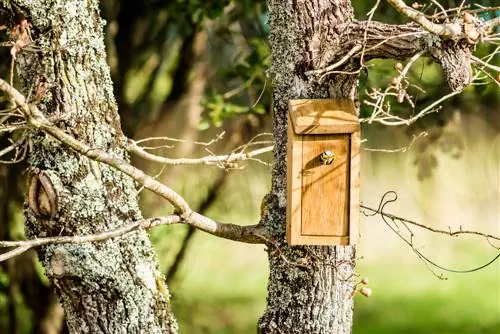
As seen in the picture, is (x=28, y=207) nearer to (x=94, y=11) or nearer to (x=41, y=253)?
(x=41, y=253)

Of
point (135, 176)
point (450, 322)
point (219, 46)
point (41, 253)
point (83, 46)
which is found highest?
point (219, 46)

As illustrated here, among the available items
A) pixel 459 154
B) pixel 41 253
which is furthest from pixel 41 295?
pixel 41 253

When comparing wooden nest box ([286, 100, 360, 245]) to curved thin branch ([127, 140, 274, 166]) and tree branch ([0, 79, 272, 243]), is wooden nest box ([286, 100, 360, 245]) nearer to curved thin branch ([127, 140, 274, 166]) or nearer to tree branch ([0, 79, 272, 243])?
tree branch ([0, 79, 272, 243])

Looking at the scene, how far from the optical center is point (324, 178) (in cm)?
247

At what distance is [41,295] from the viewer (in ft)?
18.7

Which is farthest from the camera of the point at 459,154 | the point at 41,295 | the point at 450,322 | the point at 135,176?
the point at 450,322

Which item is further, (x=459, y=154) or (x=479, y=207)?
(x=479, y=207)

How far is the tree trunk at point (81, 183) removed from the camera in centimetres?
260

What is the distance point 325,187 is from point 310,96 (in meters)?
0.26

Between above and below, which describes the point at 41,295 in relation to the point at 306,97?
below

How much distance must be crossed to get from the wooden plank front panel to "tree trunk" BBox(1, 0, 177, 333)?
591 mm

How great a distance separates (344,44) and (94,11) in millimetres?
809

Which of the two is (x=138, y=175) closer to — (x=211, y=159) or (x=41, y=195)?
(x=41, y=195)

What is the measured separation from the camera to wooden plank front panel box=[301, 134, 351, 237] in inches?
96.3
